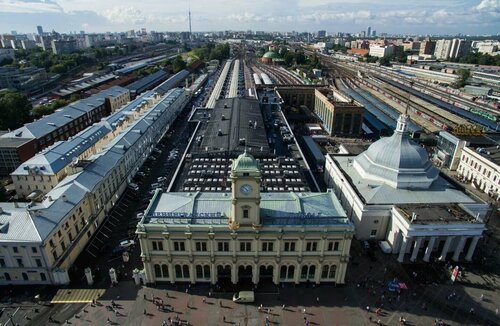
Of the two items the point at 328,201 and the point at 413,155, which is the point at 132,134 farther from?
the point at 413,155

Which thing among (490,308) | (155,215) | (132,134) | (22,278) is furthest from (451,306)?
(132,134)

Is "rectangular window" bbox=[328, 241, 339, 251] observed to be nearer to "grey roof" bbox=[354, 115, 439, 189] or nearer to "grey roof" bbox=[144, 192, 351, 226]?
"grey roof" bbox=[144, 192, 351, 226]

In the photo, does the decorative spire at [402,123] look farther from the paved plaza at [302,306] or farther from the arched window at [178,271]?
the arched window at [178,271]

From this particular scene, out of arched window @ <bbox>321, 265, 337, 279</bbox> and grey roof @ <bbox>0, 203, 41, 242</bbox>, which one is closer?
grey roof @ <bbox>0, 203, 41, 242</bbox>

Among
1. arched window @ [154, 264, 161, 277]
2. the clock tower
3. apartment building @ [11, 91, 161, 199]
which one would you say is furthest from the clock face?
apartment building @ [11, 91, 161, 199]

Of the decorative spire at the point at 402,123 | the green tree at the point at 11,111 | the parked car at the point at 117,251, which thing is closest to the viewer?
the parked car at the point at 117,251

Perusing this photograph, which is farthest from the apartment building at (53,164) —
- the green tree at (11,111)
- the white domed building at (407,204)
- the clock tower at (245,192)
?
the white domed building at (407,204)

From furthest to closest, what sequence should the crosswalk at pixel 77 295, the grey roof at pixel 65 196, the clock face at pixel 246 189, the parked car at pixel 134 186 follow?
the parked car at pixel 134 186 < the grey roof at pixel 65 196 < the crosswalk at pixel 77 295 < the clock face at pixel 246 189

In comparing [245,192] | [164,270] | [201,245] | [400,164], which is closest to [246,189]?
[245,192]
